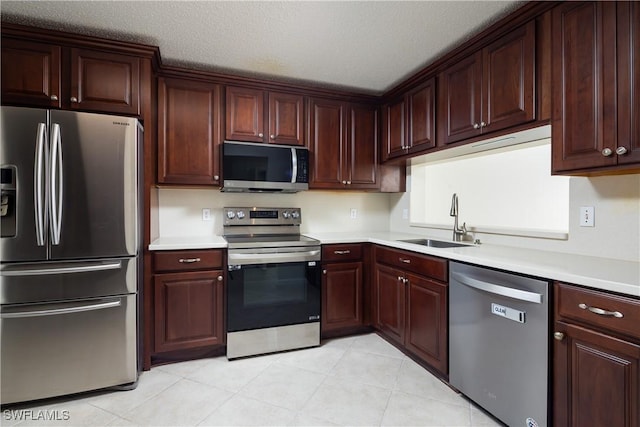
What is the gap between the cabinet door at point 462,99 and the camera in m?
2.04

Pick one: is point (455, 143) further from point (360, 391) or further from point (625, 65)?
point (360, 391)

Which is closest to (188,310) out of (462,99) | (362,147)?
(362,147)

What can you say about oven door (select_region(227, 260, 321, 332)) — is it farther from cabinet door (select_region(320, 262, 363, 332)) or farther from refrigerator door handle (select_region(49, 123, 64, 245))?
refrigerator door handle (select_region(49, 123, 64, 245))

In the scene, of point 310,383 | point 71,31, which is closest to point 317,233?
point 310,383

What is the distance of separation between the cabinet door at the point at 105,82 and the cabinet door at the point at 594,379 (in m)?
2.78

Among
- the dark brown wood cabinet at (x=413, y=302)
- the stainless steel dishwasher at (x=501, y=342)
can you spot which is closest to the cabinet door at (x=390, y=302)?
the dark brown wood cabinet at (x=413, y=302)

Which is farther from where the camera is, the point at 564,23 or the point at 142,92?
the point at 142,92

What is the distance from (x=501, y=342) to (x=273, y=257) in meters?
1.58

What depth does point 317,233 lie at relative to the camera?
325 centimetres

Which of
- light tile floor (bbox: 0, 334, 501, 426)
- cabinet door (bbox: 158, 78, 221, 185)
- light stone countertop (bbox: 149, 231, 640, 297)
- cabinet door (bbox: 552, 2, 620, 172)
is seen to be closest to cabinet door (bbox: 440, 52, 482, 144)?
cabinet door (bbox: 552, 2, 620, 172)

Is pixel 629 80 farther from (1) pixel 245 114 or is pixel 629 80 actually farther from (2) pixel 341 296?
(1) pixel 245 114

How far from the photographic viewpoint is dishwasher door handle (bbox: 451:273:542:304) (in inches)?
57.7

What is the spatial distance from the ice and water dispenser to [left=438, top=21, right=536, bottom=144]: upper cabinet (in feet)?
8.91

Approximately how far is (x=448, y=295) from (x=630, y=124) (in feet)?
3.95
